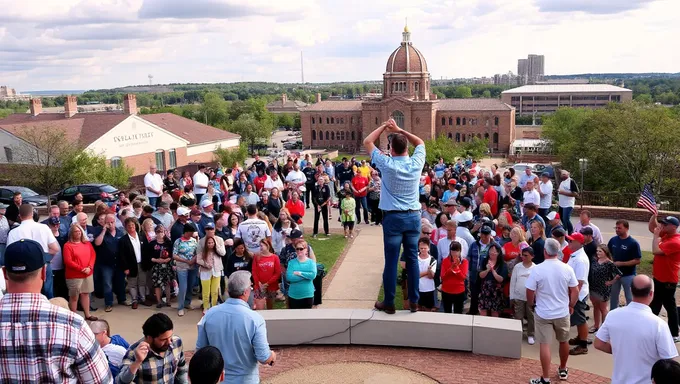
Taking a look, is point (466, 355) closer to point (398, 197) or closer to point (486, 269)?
point (486, 269)

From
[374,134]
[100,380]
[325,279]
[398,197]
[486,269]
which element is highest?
[374,134]

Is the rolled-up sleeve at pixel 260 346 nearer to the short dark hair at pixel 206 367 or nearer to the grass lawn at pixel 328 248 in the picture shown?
the short dark hair at pixel 206 367

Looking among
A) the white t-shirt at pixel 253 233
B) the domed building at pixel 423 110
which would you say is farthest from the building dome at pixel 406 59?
the white t-shirt at pixel 253 233

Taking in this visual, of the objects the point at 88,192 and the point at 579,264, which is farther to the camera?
the point at 88,192

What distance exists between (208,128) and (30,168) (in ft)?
108

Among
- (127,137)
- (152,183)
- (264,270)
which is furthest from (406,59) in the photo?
(264,270)

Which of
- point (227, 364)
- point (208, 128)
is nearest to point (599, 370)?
point (227, 364)

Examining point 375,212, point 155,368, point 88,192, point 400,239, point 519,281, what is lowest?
point 88,192

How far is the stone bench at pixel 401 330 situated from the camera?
8.01 meters

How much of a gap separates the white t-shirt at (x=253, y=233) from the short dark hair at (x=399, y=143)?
4274 millimetres

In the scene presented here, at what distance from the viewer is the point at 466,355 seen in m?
8.09

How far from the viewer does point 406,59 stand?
87875mm

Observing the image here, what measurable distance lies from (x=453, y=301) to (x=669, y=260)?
3.26 meters

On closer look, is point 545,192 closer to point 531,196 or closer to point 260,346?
point 531,196
